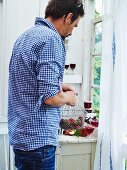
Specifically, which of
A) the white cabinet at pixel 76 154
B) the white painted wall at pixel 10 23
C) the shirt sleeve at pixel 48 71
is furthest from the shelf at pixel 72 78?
the shirt sleeve at pixel 48 71

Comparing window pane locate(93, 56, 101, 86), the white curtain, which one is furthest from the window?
the white curtain

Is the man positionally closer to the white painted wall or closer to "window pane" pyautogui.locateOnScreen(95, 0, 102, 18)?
the white painted wall

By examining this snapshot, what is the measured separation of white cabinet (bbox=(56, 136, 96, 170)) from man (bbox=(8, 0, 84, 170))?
0.97m

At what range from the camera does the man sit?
1301 millimetres

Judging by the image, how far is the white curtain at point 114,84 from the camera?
2166 mm

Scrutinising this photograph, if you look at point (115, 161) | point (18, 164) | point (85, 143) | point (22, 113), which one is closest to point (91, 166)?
point (85, 143)

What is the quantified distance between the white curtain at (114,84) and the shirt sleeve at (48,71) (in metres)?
0.96

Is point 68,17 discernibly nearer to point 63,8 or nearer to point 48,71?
point 63,8

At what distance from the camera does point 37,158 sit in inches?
55.6

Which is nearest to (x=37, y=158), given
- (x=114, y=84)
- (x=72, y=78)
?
(x=114, y=84)

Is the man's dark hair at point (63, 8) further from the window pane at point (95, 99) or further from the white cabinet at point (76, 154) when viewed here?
the window pane at point (95, 99)

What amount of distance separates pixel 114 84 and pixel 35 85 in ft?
3.23

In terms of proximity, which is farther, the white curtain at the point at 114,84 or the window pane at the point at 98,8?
the window pane at the point at 98,8

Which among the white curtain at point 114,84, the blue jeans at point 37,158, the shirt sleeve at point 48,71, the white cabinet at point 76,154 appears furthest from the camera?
the white cabinet at point 76,154
